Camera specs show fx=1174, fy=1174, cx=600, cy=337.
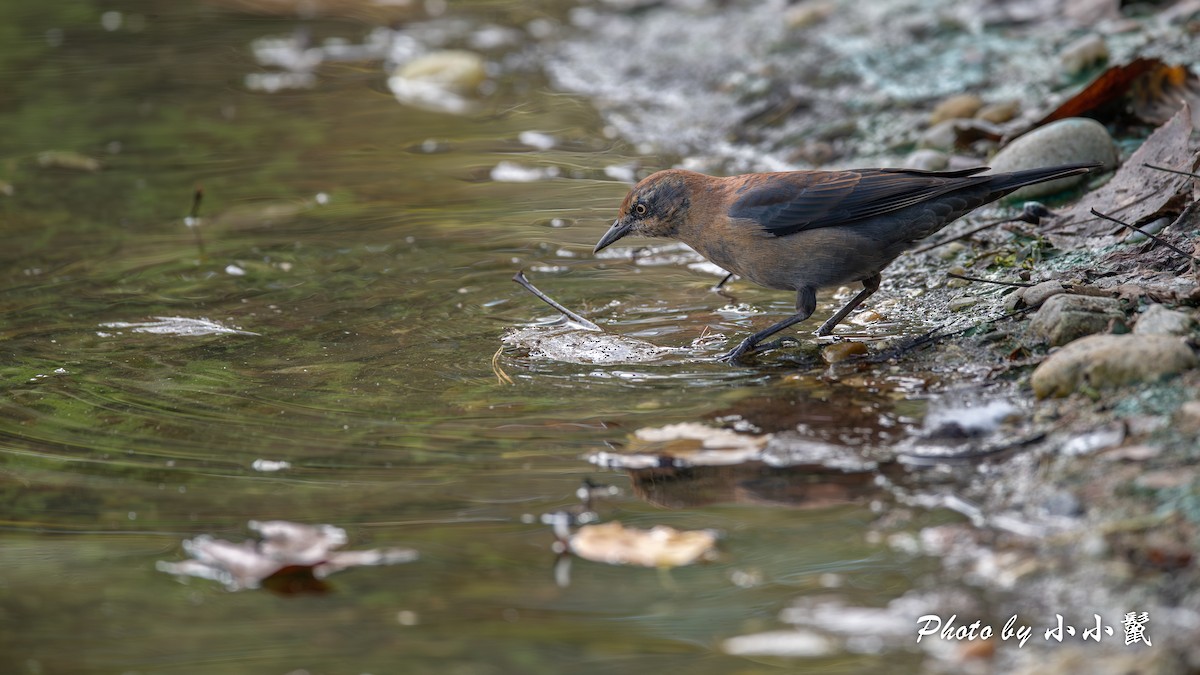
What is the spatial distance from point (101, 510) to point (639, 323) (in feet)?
8.20

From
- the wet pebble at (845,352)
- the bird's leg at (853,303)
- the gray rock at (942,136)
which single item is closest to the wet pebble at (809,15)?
the gray rock at (942,136)

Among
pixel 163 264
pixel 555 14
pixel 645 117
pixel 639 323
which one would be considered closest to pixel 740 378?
pixel 639 323

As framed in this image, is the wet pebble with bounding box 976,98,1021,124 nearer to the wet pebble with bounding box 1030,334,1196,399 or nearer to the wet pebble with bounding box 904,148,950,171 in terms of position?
the wet pebble with bounding box 904,148,950,171

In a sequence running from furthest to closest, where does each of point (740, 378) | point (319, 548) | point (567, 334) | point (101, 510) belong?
point (567, 334), point (740, 378), point (101, 510), point (319, 548)

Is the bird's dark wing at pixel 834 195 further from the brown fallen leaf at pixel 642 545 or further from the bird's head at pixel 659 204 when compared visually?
the brown fallen leaf at pixel 642 545

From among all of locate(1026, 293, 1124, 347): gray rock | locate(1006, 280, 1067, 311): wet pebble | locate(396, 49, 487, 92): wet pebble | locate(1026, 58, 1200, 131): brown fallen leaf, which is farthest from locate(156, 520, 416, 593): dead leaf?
locate(396, 49, 487, 92): wet pebble

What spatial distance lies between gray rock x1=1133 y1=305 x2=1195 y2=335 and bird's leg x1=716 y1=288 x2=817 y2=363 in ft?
4.72

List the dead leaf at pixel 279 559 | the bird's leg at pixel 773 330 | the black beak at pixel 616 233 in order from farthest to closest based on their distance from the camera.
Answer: the black beak at pixel 616 233, the bird's leg at pixel 773 330, the dead leaf at pixel 279 559

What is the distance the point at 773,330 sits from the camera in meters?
5.02

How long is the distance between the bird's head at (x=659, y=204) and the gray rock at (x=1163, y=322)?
7.12 ft

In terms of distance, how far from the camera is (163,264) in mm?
6520

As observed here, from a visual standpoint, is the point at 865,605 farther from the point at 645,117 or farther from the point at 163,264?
the point at 645,117

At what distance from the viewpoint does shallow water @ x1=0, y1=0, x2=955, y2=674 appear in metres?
3.04

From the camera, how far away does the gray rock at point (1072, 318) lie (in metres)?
4.27
